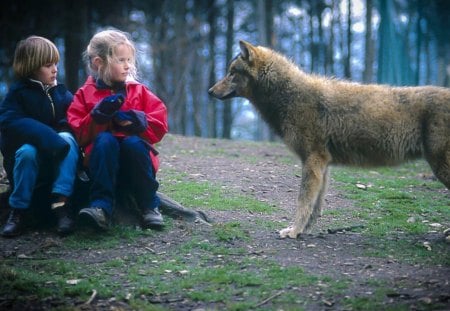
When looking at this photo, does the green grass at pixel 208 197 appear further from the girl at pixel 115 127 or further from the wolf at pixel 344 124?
the girl at pixel 115 127

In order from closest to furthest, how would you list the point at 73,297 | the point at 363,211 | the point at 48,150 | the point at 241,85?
1. the point at 73,297
2. the point at 48,150
3. the point at 241,85
4. the point at 363,211

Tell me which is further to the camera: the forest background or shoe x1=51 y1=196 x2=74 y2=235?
the forest background

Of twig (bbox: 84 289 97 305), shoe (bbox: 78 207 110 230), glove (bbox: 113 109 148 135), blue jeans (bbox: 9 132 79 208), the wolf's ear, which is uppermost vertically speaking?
the wolf's ear

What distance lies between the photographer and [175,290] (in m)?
3.95

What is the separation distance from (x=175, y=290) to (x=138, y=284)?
11.9 inches

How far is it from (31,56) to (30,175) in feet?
3.64

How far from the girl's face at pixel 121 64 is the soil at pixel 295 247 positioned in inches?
60.9

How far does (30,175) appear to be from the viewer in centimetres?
498

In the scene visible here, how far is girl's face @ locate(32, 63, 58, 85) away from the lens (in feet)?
17.1

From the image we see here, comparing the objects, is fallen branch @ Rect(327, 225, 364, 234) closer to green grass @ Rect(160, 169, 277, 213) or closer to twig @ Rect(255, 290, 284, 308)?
green grass @ Rect(160, 169, 277, 213)

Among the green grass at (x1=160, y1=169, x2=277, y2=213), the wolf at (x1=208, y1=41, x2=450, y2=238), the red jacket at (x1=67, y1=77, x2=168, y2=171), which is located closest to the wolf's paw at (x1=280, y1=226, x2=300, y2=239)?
the wolf at (x1=208, y1=41, x2=450, y2=238)

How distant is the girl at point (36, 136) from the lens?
4980 mm

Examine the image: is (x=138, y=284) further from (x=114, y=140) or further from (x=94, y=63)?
(x=94, y=63)

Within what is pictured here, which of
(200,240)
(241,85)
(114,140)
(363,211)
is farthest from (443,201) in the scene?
(114,140)
